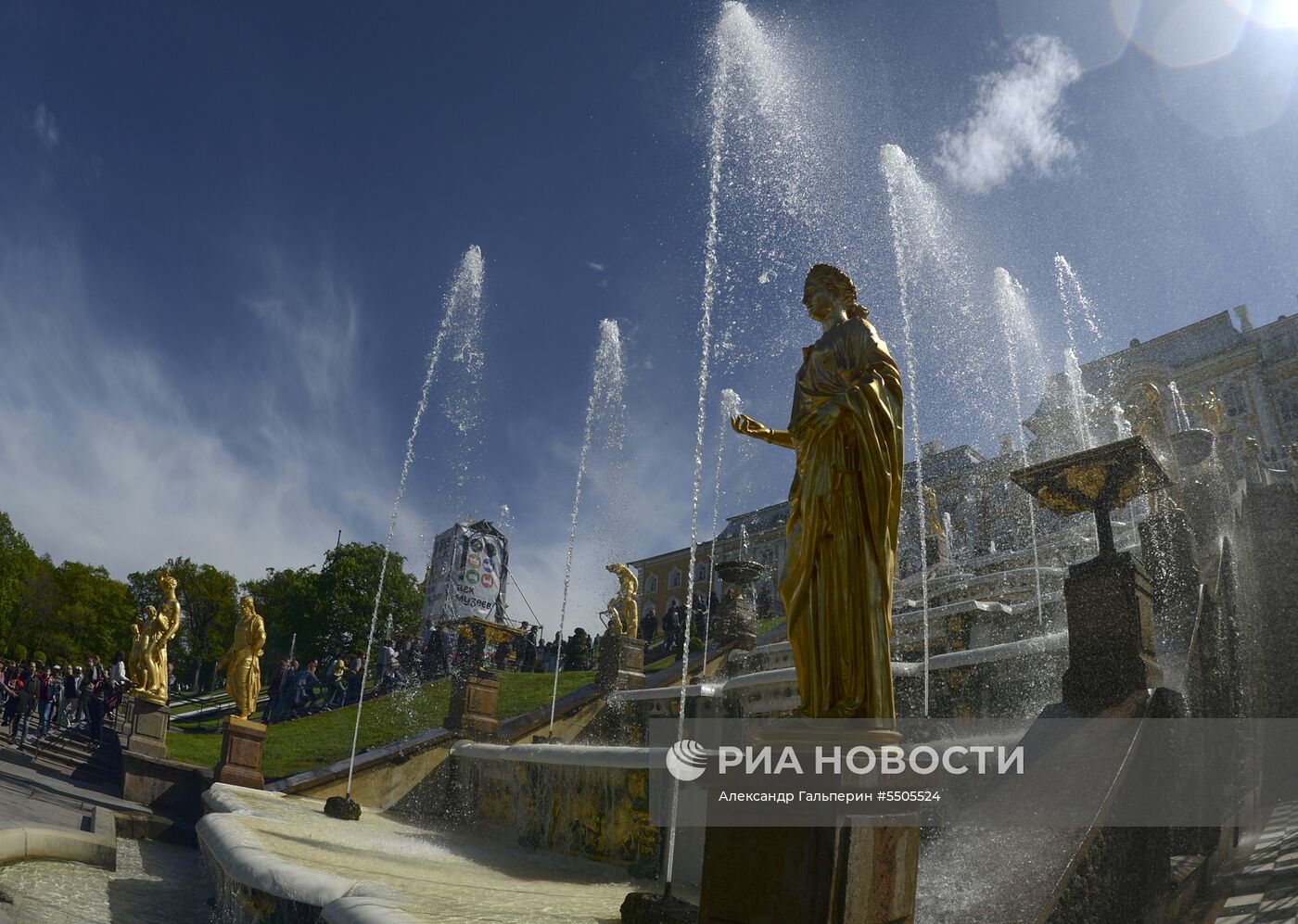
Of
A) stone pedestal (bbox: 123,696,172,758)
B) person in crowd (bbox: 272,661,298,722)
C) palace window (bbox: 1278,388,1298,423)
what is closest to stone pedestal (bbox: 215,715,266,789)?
stone pedestal (bbox: 123,696,172,758)

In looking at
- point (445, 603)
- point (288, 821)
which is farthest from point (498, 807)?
point (445, 603)

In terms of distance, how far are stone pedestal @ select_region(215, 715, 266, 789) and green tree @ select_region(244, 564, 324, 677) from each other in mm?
51379

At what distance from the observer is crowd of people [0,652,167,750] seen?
2012cm

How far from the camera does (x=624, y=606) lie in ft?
65.4

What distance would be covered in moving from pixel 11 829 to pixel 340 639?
2300 inches

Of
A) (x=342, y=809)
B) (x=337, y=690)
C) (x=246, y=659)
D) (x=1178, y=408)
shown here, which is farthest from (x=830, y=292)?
(x=1178, y=408)

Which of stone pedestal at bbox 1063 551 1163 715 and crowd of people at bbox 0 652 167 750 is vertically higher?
stone pedestal at bbox 1063 551 1163 715

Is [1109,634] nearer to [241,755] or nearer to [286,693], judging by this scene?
[241,755]

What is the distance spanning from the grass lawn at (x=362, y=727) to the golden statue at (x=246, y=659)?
4.85ft

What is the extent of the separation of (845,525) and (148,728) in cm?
1687

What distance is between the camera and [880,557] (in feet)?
12.5

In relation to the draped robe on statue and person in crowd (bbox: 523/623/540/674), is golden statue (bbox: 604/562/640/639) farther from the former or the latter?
the draped robe on statue

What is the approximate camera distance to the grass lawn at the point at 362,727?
15695 millimetres

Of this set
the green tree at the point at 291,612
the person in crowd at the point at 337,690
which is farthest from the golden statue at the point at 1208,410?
the green tree at the point at 291,612
